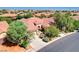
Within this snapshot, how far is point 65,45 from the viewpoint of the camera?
22.4ft

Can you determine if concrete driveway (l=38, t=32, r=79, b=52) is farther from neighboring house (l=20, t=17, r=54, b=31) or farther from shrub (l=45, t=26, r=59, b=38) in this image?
neighboring house (l=20, t=17, r=54, b=31)

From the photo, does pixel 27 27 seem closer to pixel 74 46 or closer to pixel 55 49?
pixel 55 49

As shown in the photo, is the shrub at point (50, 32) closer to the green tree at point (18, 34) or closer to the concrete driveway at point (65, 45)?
the concrete driveway at point (65, 45)

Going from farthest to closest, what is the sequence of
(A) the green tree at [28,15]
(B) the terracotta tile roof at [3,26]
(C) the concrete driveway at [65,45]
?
(C) the concrete driveway at [65,45], (A) the green tree at [28,15], (B) the terracotta tile roof at [3,26]

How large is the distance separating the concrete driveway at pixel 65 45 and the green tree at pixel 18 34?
0.72 meters

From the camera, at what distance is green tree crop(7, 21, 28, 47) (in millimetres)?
6688

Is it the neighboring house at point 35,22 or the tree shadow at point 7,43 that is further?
the tree shadow at point 7,43

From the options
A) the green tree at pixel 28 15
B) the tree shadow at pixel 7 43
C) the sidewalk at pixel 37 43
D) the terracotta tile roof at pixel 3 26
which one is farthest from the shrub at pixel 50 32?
the terracotta tile roof at pixel 3 26

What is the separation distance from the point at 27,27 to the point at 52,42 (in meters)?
0.92

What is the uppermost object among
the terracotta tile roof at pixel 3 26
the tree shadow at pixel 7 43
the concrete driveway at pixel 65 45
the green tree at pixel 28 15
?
the green tree at pixel 28 15

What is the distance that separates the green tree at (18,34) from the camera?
21.9 feet
